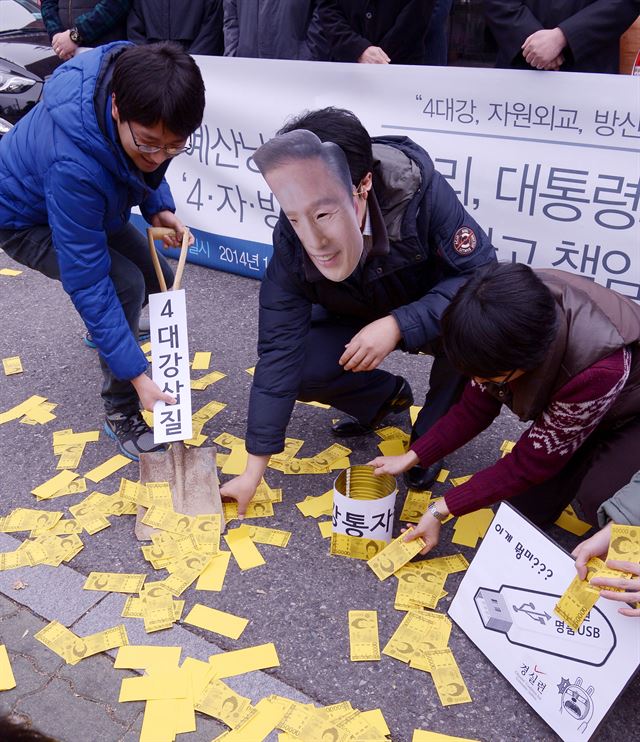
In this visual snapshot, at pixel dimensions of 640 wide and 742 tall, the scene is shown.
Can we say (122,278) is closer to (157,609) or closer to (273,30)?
(157,609)

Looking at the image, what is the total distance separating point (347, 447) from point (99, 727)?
1467 millimetres

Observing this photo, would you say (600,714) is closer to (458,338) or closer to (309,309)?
(458,338)

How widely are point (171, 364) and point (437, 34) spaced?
259 centimetres

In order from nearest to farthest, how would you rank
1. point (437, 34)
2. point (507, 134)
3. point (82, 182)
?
point (82, 182) < point (507, 134) < point (437, 34)

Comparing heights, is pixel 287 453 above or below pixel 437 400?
below

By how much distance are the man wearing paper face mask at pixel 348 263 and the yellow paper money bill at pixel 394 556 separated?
448 mm

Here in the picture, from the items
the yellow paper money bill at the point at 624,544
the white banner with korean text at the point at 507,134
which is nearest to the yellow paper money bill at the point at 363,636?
the yellow paper money bill at the point at 624,544

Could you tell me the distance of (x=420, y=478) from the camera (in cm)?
272

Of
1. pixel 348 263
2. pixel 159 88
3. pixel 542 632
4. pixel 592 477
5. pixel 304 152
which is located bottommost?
pixel 542 632

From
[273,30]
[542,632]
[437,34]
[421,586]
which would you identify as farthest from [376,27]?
[542,632]

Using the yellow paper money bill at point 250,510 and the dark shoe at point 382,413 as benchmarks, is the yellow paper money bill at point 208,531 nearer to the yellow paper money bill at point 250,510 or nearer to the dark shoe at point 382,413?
the yellow paper money bill at point 250,510

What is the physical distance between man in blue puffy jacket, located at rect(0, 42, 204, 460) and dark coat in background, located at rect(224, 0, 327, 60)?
74.9 inches

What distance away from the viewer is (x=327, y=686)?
78.2 inches

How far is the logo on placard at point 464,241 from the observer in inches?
94.5
